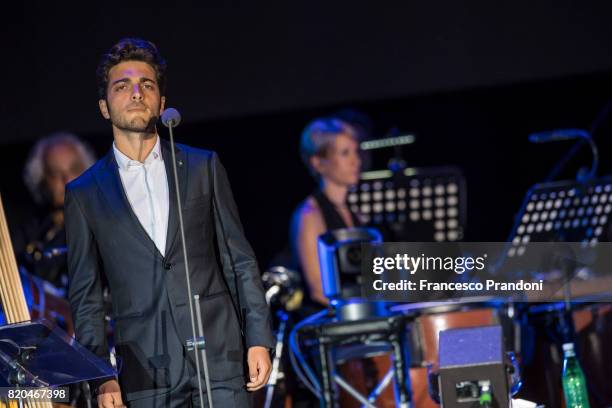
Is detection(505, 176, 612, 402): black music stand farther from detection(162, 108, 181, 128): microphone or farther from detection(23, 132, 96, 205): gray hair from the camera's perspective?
detection(23, 132, 96, 205): gray hair

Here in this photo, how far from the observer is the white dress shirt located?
10.9 feet

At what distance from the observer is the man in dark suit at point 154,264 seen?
324cm

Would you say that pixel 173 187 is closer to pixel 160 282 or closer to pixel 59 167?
pixel 160 282

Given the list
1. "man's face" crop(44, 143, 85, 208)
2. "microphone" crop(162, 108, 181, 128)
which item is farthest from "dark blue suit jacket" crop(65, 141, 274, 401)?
"man's face" crop(44, 143, 85, 208)

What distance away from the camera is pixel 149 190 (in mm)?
3375

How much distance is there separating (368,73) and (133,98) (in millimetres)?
3769

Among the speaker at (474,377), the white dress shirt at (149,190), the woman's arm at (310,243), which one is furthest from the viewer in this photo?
the woman's arm at (310,243)

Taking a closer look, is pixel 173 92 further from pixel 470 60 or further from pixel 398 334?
pixel 398 334

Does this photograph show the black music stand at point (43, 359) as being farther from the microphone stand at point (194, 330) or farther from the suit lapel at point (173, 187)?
the suit lapel at point (173, 187)

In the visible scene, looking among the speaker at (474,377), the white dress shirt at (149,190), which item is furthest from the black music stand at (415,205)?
the white dress shirt at (149,190)

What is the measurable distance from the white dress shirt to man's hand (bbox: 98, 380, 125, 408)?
46 centimetres

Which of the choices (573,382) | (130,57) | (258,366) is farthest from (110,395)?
(573,382)

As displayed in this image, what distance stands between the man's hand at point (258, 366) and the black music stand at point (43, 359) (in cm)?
44

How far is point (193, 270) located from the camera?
3.29 m
